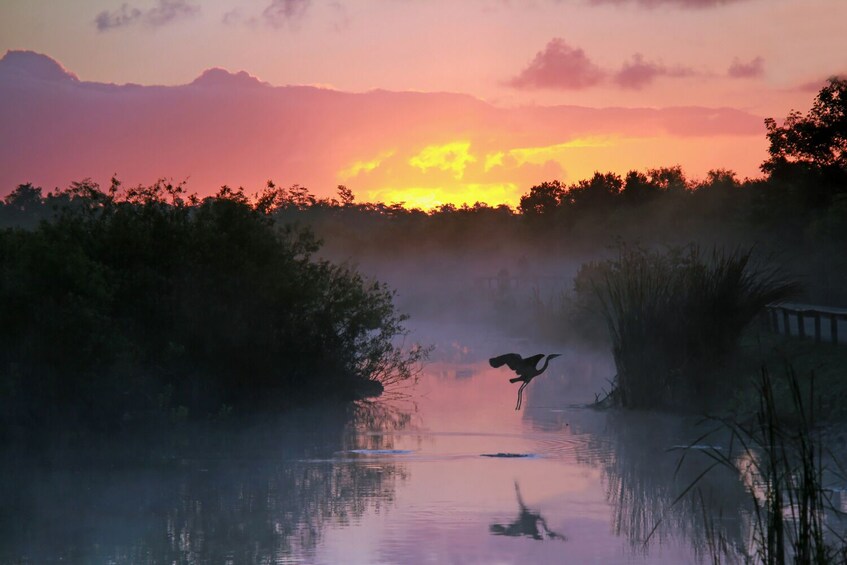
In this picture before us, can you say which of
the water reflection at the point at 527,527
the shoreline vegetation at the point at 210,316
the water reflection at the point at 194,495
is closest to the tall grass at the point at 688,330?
the shoreline vegetation at the point at 210,316

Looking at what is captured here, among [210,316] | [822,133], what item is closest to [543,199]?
[822,133]

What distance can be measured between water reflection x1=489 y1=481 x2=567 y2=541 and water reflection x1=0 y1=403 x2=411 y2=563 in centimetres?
137

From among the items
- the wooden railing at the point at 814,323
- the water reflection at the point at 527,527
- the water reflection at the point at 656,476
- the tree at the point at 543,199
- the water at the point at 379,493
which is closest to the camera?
the water at the point at 379,493

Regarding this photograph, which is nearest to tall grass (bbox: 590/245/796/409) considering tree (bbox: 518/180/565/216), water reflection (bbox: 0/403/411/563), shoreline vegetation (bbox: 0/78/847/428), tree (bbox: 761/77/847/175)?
shoreline vegetation (bbox: 0/78/847/428)

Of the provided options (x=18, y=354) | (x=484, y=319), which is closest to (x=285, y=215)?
(x=484, y=319)

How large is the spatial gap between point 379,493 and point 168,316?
291 inches

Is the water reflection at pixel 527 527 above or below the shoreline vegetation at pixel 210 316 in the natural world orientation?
below

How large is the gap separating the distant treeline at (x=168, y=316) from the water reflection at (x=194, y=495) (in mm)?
882

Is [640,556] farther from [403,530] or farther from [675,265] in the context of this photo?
[675,265]

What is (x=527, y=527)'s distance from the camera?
36.4ft

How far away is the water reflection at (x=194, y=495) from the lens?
33.8ft

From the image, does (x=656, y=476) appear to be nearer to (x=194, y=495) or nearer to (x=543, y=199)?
(x=194, y=495)

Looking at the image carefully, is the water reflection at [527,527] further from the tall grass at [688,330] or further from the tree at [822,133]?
the tree at [822,133]

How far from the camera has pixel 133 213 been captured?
19391 mm
